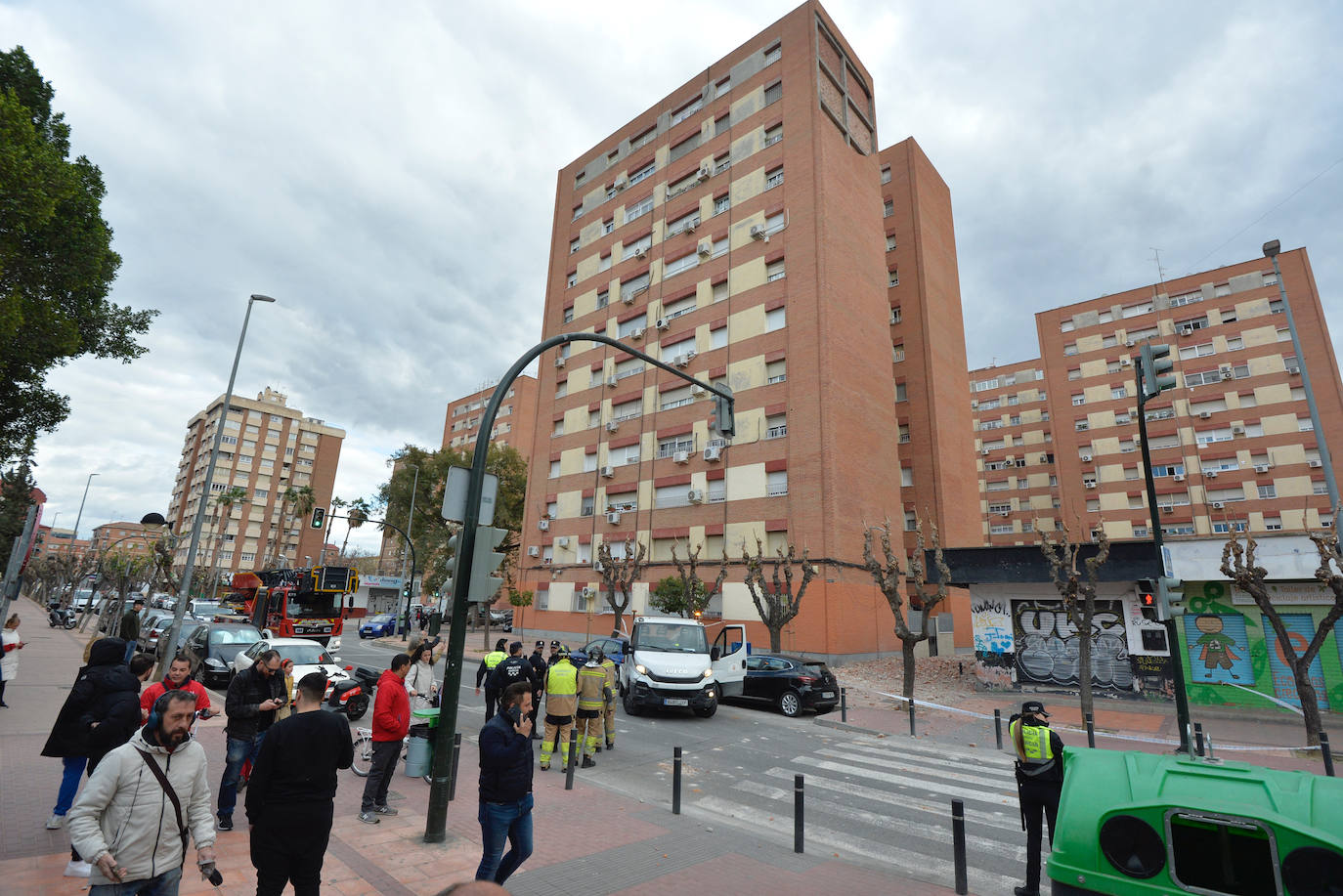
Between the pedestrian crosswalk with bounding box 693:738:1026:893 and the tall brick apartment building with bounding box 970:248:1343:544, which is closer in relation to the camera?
the pedestrian crosswalk with bounding box 693:738:1026:893

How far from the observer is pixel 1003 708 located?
1758cm

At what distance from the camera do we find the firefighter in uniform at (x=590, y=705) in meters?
10.4

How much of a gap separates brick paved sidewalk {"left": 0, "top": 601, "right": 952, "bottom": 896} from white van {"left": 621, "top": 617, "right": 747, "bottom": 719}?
5.90 m

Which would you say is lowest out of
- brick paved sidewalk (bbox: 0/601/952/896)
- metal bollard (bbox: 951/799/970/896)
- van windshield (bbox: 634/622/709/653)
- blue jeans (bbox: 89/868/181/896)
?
brick paved sidewalk (bbox: 0/601/952/896)

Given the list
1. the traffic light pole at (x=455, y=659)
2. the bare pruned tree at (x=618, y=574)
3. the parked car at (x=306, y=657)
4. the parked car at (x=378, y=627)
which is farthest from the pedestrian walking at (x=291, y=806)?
the parked car at (x=378, y=627)

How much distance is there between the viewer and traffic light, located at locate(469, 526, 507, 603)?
6859mm

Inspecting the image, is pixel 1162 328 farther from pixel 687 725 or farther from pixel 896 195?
pixel 687 725

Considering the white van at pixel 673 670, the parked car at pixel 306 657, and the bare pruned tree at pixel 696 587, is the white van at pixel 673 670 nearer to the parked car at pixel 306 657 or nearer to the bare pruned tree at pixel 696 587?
the parked car at pixel 306 657

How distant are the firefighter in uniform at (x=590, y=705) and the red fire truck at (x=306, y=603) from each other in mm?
18346

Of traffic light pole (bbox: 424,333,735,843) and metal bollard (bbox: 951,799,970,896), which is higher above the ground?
traffic light pole (bbox: 424,333,735,843)

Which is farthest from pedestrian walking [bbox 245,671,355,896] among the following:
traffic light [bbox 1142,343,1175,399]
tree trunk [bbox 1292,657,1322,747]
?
tree trunk [bbox 1292,657,1322,747]

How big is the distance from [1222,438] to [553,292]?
4673cm

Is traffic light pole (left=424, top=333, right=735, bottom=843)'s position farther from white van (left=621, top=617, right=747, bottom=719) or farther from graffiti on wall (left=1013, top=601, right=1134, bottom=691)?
graffiti on wall (left=1013, top=601, right=1134, bottom=691)

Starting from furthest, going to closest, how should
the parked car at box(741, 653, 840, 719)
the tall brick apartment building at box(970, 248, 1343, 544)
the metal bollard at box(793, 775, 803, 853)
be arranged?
the tall brick apartment building at box(970, 248, 1343, 544), the parked car at box(741, 653, 840, 719), the metal bollard at box(793, 775, 803, 853)
